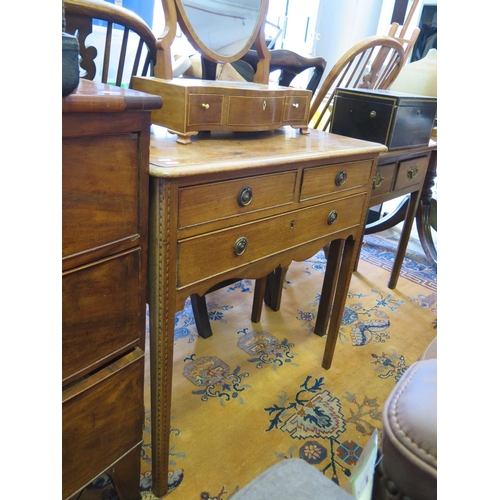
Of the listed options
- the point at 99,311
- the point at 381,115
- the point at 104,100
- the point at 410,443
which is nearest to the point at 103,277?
the point at 99,311

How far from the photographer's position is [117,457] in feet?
3.04

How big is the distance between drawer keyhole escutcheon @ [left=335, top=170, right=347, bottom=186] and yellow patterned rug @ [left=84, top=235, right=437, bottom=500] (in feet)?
2.47

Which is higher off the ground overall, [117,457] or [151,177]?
[151,177]

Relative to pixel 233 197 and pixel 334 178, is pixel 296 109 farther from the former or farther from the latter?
pixel 233 197

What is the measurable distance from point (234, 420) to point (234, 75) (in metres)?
1.26

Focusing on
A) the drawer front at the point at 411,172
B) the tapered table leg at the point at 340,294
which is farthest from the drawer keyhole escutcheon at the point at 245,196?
the drawer front at the point at 411,172

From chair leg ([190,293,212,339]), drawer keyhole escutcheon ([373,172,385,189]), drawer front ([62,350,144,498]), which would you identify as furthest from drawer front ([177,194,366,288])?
chair leg ([190,293,212,339])

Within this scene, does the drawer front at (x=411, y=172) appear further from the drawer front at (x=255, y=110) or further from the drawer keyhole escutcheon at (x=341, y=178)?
the drawer front at (x=255, y=110)

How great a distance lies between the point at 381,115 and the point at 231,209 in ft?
3.06

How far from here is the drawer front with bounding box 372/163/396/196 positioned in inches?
66.9
